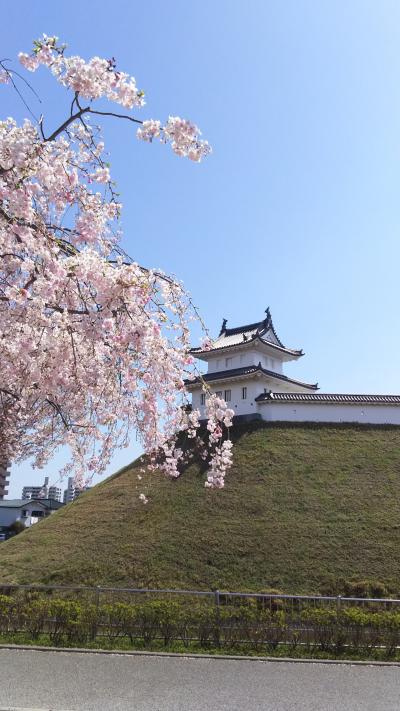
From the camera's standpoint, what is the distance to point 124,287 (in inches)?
214

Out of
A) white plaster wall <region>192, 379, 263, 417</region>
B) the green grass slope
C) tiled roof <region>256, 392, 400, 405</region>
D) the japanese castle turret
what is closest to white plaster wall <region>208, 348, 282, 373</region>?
the japanese castle turret

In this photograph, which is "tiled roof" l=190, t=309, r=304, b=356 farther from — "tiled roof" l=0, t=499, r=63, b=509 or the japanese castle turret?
"tiled roof" l=0, t=499, r=63, b=509

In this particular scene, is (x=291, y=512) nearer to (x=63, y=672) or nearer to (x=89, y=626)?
(x=89, y=626)

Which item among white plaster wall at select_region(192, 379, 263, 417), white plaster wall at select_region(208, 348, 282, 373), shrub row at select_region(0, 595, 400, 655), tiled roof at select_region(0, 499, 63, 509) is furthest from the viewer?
tiled roof at select_region(0, 499, 63, 509)

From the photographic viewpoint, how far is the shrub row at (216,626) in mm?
9789

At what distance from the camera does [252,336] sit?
3659cm

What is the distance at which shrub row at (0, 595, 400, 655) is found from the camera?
32.1 feet

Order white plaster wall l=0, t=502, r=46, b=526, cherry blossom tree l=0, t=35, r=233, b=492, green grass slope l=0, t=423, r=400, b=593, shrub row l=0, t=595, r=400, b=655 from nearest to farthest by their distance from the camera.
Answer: cherry blossom tree l=0, t=35, r=233, b=492, shrub row l=0, t=595, r=400, b=655, green grass slope l=0, t=423, r=400, b=593, white plaster wall l=0, t=502, r=46, b=526

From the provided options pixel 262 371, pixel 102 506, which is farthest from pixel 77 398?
pixel 262 371

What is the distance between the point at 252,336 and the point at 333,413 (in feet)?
26.6

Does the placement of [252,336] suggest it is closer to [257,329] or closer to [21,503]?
[257,329]

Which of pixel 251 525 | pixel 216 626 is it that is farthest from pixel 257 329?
pixel 216 626

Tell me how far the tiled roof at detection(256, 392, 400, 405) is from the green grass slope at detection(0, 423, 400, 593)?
1.62m

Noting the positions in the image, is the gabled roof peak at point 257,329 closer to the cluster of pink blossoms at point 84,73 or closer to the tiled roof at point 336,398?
the tiled roof at point 336,398
